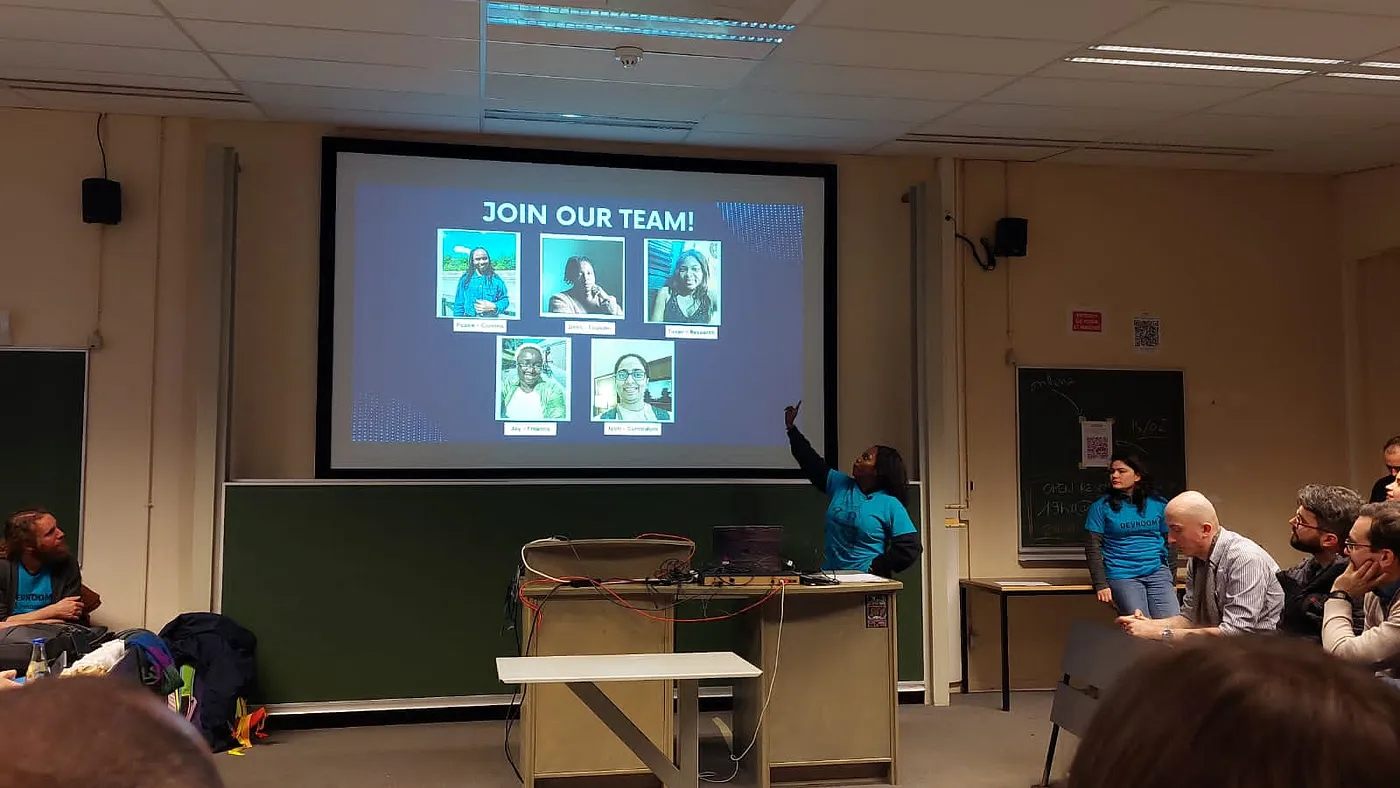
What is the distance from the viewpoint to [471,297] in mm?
5508

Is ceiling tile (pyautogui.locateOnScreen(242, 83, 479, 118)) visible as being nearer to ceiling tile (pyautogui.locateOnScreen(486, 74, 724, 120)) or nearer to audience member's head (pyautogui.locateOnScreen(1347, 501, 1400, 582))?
ceiling tile (pyautogui.locateOnScreen(486, 74, 724, 120))

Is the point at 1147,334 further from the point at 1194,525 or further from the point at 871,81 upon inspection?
the point at 1194,525

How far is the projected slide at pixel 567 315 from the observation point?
5.42 metres

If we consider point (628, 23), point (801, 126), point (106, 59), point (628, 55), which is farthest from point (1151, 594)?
point (106, 59)

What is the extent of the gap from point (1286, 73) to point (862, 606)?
9.89ft

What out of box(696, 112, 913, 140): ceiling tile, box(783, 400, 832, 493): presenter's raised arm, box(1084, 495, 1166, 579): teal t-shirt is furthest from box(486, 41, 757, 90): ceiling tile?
box(1084, 495, 1166, 579): teal t-shirt

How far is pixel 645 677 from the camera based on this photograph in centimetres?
335

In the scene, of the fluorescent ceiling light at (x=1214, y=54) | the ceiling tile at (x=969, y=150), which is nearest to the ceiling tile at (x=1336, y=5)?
the fluorescent ceiling light at (x=1214, y=54)

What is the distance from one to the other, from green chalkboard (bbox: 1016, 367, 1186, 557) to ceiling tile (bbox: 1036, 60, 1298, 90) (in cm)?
192

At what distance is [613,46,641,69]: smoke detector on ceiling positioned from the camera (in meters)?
4.30

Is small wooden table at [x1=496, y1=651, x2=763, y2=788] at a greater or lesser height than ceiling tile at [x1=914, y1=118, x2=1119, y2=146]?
lesser

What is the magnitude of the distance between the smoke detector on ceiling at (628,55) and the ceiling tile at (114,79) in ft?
6.02

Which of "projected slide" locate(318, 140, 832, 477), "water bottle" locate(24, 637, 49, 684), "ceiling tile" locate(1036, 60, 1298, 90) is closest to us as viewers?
"water bottle" locate(24, 637, 49, 684)

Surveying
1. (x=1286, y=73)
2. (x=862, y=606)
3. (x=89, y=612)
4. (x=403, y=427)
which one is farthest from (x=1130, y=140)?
(x=89, y=612)
